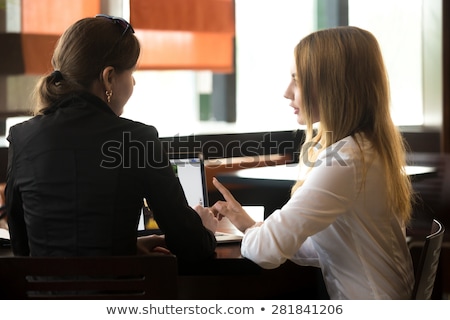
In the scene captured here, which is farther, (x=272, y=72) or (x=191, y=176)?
(x=272, y=72)

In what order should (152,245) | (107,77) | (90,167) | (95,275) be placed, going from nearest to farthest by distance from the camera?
(95,275) → (90,167) → (107,77) → (152,245)

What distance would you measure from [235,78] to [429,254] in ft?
8.90

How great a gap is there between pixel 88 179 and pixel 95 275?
197 mm

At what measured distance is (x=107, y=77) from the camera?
4.84 ft

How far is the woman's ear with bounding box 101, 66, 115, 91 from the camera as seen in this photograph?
147 centimetres

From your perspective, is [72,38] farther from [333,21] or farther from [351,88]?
[333,21]

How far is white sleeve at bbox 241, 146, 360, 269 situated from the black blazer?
7.1 inches

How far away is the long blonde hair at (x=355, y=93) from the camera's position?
151cm

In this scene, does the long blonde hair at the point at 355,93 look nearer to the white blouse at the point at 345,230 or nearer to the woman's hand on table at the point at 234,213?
the white blouse at the point at 345,230

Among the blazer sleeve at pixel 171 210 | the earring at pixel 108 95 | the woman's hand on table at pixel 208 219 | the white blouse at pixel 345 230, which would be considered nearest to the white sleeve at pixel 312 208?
the white blouse at pixel 345 230

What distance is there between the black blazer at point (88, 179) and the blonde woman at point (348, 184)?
0.77ft

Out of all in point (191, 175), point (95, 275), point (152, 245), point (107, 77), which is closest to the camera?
point (95, 275)

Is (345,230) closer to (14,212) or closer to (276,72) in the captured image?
(14,212)

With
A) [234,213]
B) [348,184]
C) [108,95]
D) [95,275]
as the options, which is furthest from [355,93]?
[95,275]
